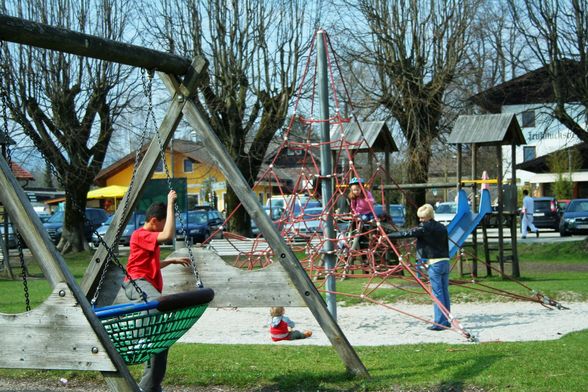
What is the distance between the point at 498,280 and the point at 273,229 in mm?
11045

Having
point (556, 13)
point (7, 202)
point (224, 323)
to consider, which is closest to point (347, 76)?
point (556, 13)

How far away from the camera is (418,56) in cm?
2645

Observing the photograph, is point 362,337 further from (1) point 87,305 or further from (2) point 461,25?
(2) point 461,25

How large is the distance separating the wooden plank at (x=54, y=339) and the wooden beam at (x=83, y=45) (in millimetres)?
1751

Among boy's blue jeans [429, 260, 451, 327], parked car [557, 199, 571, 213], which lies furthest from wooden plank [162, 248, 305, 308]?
parked car [557, 199, 571, 213]

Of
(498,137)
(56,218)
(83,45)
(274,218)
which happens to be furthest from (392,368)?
(56,218)

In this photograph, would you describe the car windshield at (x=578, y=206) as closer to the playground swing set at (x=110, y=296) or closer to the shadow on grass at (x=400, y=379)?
the shadow on grass at (x=400, y=379)

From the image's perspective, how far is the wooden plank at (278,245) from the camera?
22.1ft

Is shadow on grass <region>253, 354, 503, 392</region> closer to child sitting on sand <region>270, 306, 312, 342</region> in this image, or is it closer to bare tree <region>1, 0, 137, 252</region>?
child sitting on sand <region>270, 306, 312, 342</region>

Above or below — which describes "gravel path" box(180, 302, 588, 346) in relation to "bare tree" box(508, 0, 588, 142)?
below

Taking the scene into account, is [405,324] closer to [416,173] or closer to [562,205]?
[416,173]

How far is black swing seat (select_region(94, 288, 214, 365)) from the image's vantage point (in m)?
4.95

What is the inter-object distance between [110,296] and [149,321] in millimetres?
2000

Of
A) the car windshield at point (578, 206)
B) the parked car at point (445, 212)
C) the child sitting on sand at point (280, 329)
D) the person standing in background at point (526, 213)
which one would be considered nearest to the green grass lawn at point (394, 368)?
→ the child sitting on sand at point (280, 329)
